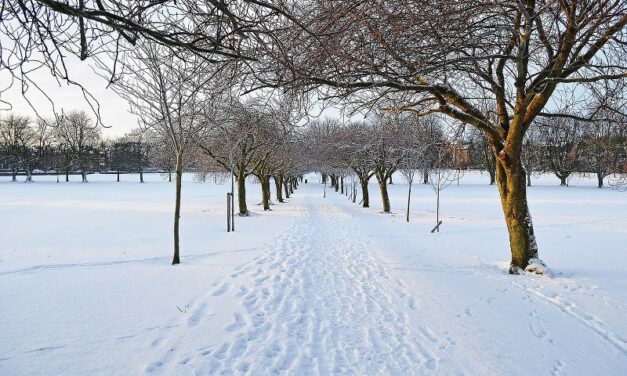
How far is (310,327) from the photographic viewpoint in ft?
15.0

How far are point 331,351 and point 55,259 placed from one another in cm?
790

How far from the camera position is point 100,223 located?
1672 cm

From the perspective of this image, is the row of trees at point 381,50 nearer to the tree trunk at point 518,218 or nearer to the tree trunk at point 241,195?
the tree trunk at point 518,218

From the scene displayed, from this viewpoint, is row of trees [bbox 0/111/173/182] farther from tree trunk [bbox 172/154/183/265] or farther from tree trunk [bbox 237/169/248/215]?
tree trunk [bbox 172/154/183/265]

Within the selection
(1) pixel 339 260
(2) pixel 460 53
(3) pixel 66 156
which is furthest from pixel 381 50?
(3) pixel 66 156

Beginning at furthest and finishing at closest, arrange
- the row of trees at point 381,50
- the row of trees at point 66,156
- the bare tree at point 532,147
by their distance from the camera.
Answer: the row of trees at point 66,156 < the bare tree at point 532,147 < the row of trees at point 381,50

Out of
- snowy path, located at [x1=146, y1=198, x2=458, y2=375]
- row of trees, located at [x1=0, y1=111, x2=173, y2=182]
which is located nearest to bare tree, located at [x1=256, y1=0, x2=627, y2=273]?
snowy path, located at [x1=146, y1=198, x2=458, y2=375]

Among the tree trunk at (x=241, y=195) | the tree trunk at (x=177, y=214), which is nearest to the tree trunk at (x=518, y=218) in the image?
the tree trunk at (x=177, y=214)

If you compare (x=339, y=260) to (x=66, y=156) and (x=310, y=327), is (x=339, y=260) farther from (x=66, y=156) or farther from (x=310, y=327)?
(x=66, y=156)

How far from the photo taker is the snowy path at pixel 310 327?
3621 millimetres

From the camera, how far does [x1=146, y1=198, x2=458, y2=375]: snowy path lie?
3.62 m

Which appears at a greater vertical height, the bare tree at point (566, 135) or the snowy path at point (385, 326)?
the bare tree at point (566, 135)

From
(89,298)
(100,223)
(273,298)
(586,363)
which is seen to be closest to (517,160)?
(586,363)

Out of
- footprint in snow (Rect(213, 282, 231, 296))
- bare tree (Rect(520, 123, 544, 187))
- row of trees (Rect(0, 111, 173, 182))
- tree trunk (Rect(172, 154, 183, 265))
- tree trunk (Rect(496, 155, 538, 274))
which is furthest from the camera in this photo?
row of trees (Rect(0, 111, 173, 182))
